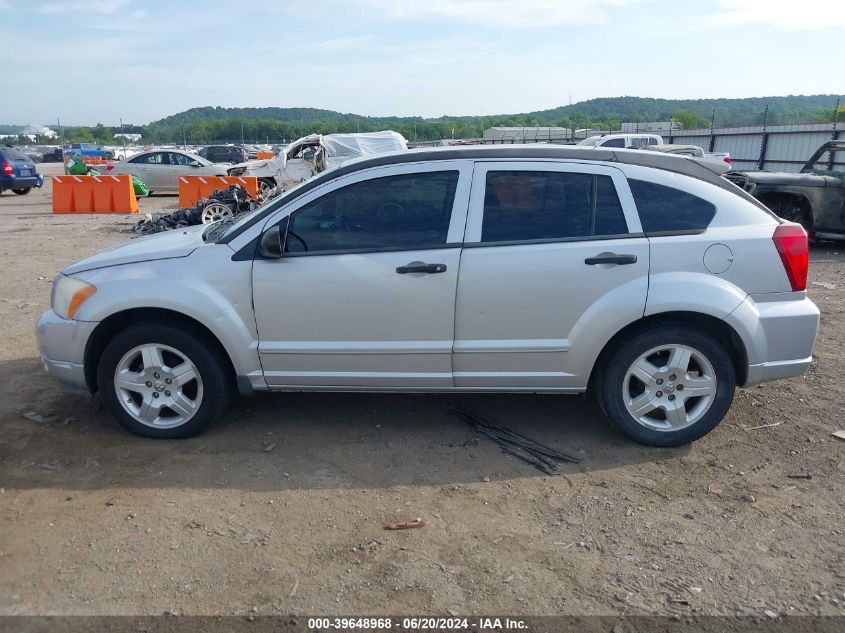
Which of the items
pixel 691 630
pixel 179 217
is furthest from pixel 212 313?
Answer: pixel 179 217

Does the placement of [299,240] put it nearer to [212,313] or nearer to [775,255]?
[212,313]

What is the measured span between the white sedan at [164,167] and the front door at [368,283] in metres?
17.8

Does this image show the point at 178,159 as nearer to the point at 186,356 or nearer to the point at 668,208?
the point at 186,356

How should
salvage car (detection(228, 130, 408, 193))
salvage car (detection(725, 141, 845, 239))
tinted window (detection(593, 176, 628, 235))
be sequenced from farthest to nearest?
1. salvage car (detection(228, 130, 408, 193))
2. salvage car (detection(725, 141, 845, 239))
3. tinted window (detection(593, 176, 628, 235))

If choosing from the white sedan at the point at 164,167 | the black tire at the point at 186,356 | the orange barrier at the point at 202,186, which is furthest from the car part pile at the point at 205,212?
the black tire at the point at 186,356

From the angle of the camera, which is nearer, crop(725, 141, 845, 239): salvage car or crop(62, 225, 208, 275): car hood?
crop(62, 225, 208, 275): car hood

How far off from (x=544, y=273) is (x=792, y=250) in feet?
5.02

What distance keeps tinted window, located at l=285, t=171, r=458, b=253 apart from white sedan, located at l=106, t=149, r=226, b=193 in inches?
699

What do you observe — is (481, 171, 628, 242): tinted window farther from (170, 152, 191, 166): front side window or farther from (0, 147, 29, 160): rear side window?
(0, 147, 29, 160): rear side window

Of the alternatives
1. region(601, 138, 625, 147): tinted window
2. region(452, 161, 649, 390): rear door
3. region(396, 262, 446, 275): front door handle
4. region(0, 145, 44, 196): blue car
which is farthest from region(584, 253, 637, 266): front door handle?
region(0, 145, 44, 196): blue car

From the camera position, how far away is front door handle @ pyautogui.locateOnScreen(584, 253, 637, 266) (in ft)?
13.5

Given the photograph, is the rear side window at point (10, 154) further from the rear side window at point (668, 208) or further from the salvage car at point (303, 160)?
the rear side window at point (668, 208)

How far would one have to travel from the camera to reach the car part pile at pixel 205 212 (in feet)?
43.5

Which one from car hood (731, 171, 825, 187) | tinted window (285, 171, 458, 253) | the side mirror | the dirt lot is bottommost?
the dirt lot
